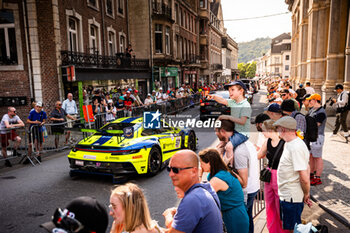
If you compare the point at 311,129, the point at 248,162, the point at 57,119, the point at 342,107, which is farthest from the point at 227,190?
the point at 342,107

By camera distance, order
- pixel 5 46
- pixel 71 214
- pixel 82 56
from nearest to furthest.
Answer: pixel 71 214 → pixel 5 46 → pixel 82 56

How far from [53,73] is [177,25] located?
73.1ft

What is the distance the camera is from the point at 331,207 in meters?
5.04

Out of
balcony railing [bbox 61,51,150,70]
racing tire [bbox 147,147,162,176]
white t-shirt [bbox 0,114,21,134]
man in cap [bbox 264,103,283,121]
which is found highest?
balcony railing [bbox 61,51,150,70]

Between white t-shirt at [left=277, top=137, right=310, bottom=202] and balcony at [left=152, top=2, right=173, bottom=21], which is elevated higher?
balcony at [left=152, top=2, right=173, bottom=21]

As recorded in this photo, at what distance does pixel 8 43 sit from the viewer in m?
14.2

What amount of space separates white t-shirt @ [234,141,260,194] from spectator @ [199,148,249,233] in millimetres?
499

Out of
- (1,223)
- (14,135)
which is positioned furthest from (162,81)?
(1,223)

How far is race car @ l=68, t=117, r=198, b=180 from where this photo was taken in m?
6.62

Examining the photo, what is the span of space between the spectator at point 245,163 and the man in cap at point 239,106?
25 cm

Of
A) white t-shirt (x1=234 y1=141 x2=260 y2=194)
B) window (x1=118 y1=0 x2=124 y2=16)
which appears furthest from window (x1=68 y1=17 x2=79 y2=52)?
white t-shirt (x1=234 y1=141 x2=260 y2=194)

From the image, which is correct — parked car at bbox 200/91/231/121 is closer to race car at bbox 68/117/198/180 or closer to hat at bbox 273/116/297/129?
race car at bbox 68/117/198/180

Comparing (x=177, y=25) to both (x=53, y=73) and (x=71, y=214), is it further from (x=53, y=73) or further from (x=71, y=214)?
(x=71, y=214)

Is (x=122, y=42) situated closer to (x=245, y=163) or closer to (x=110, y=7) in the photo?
(x=110, y=7)
